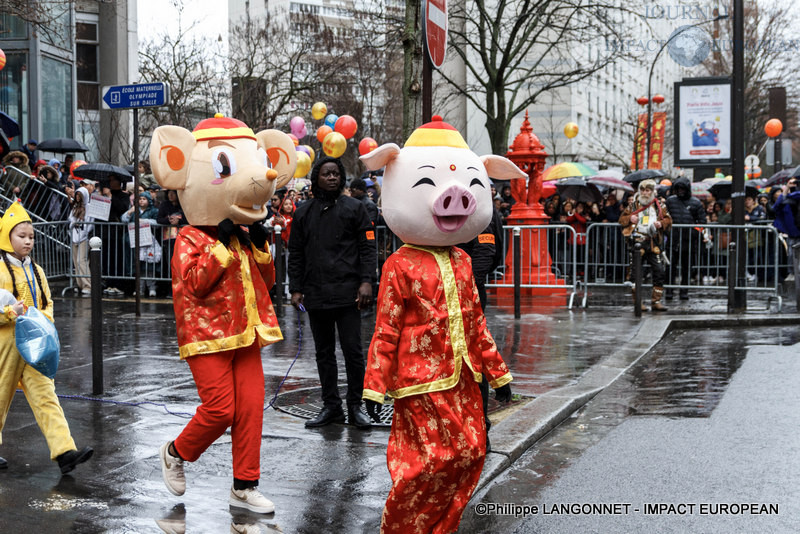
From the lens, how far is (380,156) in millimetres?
4555

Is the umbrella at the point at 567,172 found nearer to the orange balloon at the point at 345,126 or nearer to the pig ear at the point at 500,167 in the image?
the orange balloon at the point at 345,126

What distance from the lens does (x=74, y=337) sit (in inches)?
422

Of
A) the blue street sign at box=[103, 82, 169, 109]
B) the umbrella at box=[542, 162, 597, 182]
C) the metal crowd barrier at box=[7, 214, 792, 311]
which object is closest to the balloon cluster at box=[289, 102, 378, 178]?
the metal crowd barrier at box=[7, 214, 792, 311]

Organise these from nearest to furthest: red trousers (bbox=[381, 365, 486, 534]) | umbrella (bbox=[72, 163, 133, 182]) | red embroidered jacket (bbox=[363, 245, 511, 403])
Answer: red trousers (bbox=[381, 365, 486, 534]) < red embroidered jacket (bbox=[363, 245, 511, 403]) < umbrella (bbox=[72, 163, 133, 182])

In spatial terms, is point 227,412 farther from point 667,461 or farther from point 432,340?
point 667,461

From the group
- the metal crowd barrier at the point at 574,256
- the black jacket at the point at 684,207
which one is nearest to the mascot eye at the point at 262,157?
the metal crowd barrier at the point at 574,256

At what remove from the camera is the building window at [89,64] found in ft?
107

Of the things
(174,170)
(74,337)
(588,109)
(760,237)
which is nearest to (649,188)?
(760,237)

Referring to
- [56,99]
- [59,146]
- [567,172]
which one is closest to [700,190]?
[567,172]

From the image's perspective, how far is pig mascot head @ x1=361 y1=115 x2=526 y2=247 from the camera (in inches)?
175

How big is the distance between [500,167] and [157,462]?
8.73 feet

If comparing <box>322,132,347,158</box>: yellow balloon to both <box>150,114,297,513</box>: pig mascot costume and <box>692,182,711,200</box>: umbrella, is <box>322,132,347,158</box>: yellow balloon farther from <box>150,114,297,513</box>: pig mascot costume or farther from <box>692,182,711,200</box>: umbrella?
<box>692,182,711,200</box>: umbrella

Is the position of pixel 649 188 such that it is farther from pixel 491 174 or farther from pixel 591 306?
pixel 491 174

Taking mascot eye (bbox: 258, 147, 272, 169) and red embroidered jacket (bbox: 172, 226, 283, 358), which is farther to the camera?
mascot eye (bbox: 258, 147, 272, 169)
